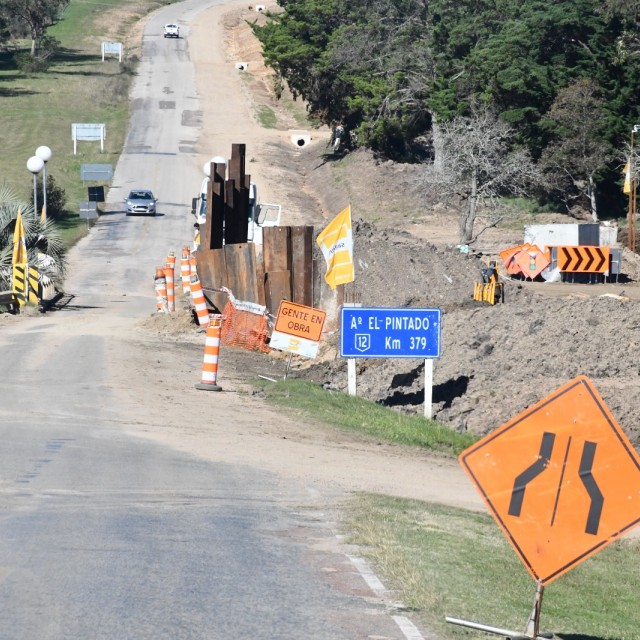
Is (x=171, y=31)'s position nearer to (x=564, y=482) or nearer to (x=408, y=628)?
(x=564, y=482)

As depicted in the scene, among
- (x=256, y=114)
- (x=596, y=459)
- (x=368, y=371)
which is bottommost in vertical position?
(x=368, y=371)

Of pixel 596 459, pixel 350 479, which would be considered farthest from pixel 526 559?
pixel 350 479

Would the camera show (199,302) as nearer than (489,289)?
Yes

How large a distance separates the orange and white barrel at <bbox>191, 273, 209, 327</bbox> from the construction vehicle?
21.9 feet

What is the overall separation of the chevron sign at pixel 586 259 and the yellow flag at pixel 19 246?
17833 millimetres

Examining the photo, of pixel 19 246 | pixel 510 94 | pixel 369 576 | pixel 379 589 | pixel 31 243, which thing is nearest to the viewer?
pixel 379 589

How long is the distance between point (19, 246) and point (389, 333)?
49.5 feet

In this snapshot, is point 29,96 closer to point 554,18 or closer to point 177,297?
point 554,18

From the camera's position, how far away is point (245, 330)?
84.9ft

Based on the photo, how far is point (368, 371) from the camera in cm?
2234

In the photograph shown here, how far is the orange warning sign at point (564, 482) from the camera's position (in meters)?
7.11

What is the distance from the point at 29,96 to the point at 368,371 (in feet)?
255

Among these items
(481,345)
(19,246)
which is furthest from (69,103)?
(481,345)

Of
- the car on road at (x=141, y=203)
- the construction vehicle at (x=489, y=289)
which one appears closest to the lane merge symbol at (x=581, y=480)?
the construction vehicle at (x=489, y=289)
